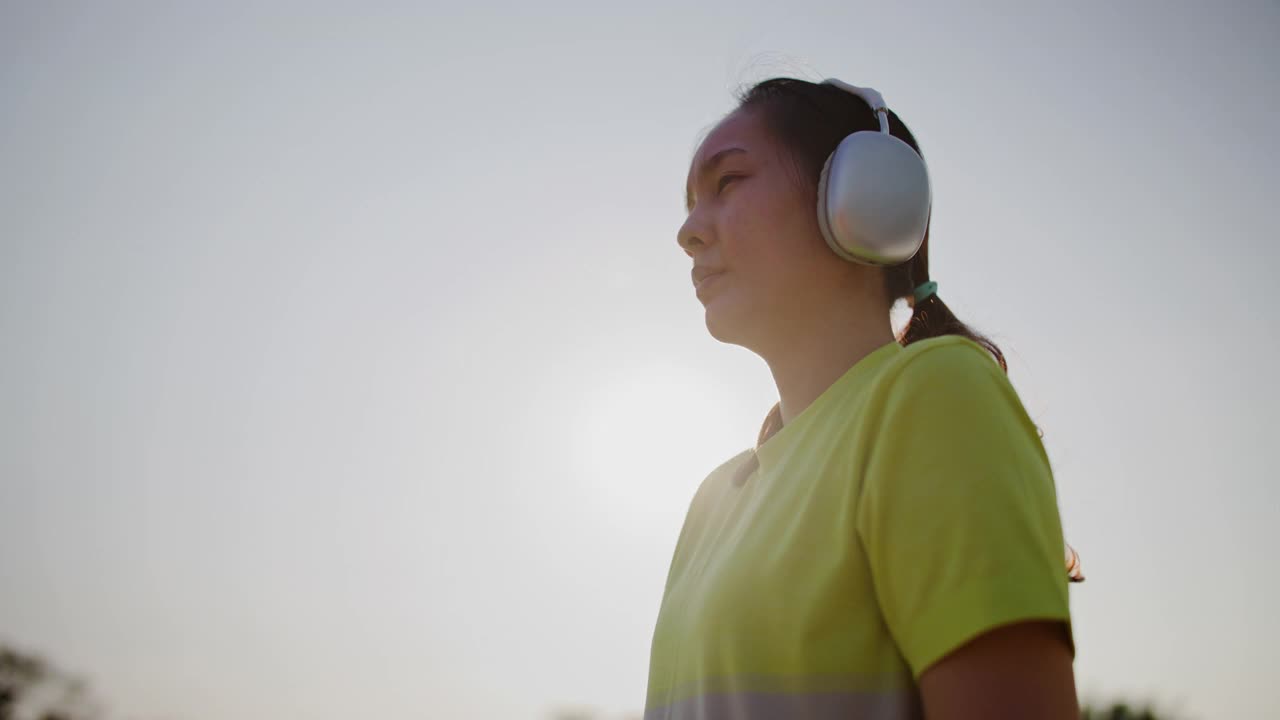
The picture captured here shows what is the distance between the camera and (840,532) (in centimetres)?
129

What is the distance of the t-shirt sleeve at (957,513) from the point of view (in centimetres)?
108

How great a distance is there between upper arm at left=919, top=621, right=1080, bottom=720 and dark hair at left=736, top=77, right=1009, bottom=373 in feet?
3.33

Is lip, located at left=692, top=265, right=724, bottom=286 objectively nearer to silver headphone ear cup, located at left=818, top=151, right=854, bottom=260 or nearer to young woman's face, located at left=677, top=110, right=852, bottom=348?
young woman's face, located at left=677, top=110, right=852, bottom=348

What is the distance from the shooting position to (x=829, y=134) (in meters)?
2.12

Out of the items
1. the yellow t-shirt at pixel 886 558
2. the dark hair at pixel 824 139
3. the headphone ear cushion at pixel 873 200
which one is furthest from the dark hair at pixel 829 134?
the yellow t-shirt at pixel 886 558

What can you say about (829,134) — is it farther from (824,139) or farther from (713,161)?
(713,161)

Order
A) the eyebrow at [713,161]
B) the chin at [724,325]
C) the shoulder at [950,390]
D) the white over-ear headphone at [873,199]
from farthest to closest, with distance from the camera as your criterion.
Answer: the eyebrow at [713,161]
the chin at [724,325]
the white over-ear headphone at [873,199]
the shoulder at [950,390]

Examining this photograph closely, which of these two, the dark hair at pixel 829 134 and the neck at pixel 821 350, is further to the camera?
the dark hair at pixel 829 134

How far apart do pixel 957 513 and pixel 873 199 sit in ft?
2.93

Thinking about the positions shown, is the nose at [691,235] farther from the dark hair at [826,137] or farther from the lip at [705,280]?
the dark hair at [826,137]

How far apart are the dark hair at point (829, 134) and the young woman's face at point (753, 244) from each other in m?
0.05

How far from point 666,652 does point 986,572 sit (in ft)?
2.65

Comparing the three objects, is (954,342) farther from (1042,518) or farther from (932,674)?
(932,674)

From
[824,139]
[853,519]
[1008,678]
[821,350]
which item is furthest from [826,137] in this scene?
[1008,678]
